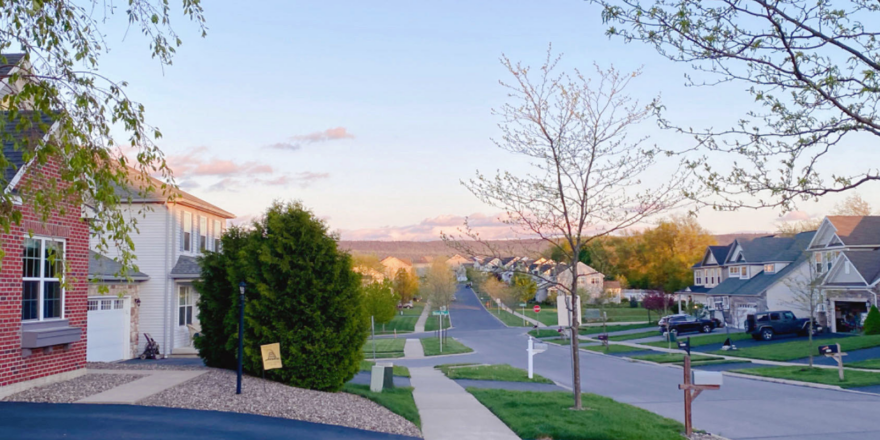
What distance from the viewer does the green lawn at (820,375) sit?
71.5ft

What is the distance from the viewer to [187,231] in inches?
1104

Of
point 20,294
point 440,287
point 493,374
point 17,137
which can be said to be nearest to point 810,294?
point 493,374

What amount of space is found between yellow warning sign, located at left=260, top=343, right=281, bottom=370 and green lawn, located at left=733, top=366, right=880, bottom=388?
17.7 metres

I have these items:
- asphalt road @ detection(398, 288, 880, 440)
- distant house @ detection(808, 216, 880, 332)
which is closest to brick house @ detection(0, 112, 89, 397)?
asphalt road @ detection(398, 288, 880, 440)

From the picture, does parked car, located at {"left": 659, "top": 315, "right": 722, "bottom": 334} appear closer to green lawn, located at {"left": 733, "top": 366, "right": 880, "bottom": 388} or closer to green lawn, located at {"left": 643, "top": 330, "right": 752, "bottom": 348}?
green lawn, located at {"left": 643, "top": 330, "right": 752, "bottom": 348}

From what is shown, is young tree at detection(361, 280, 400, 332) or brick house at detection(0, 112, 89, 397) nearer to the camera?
brick house at detection(0, 112, 89, 397)

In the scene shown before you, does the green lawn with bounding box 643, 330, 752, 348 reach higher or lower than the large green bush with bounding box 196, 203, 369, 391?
lower

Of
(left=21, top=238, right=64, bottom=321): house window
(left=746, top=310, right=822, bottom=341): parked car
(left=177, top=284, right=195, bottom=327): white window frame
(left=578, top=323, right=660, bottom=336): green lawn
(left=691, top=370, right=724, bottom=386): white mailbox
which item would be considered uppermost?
(left=21, top=238, right=64, bottom=321): house window

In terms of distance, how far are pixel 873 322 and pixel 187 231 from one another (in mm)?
33263

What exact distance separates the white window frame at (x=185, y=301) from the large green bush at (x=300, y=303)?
43.5 ft

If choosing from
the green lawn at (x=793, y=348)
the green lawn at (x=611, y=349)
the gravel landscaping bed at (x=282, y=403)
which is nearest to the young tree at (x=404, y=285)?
the green lawn at (x=611, y=349)

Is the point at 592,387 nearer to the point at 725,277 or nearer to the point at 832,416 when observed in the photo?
the point at 832,416

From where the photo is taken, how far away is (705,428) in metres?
13.6

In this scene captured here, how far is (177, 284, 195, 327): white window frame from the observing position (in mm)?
27359
